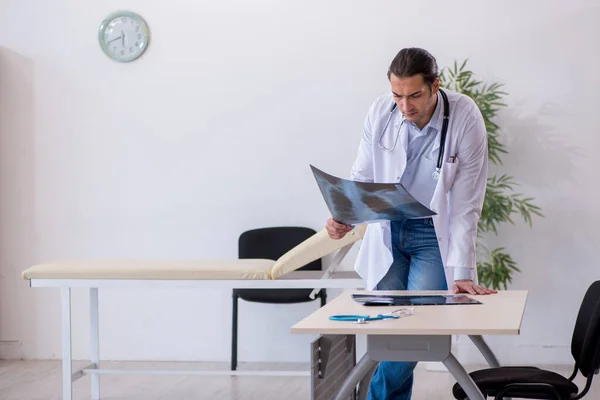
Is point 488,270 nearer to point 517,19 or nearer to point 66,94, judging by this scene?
point 517,19

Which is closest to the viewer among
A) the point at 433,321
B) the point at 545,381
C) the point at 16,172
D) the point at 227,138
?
the point at 433,321

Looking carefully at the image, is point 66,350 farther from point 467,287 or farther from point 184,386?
point 467,287

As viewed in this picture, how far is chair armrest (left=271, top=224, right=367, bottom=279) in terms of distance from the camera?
393 centimetres

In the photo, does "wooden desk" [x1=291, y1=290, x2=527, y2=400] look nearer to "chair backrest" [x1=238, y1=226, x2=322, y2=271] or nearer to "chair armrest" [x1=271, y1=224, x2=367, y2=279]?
"chair armrest" [x1=271, y1=224, x2=367, y2=279]

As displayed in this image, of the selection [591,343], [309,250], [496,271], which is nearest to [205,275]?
[309,250]

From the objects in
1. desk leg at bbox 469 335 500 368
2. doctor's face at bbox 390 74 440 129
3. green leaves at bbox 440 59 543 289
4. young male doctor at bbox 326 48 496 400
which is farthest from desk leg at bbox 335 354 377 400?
green leaves at bbox 440 59 543 289

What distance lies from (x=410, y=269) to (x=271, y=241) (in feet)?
7.88

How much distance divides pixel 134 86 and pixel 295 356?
6.53ft

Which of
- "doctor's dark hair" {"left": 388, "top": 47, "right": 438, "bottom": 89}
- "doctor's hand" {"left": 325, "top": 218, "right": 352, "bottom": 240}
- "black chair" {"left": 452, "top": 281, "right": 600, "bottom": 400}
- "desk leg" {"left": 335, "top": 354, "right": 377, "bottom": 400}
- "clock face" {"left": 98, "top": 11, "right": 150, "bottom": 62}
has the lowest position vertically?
"black chair" {"left": 452, "top": 281, "right": 600, "bottom": 400}

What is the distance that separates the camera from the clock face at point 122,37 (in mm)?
5434

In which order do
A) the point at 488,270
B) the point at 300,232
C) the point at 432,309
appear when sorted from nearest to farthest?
1. the point at 432,309
2. the point at 488,270
3. the point at 300,232

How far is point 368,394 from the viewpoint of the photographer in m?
2.84

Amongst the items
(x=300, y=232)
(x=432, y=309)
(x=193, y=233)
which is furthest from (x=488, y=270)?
(x=432, y=309)

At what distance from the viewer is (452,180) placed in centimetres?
280
